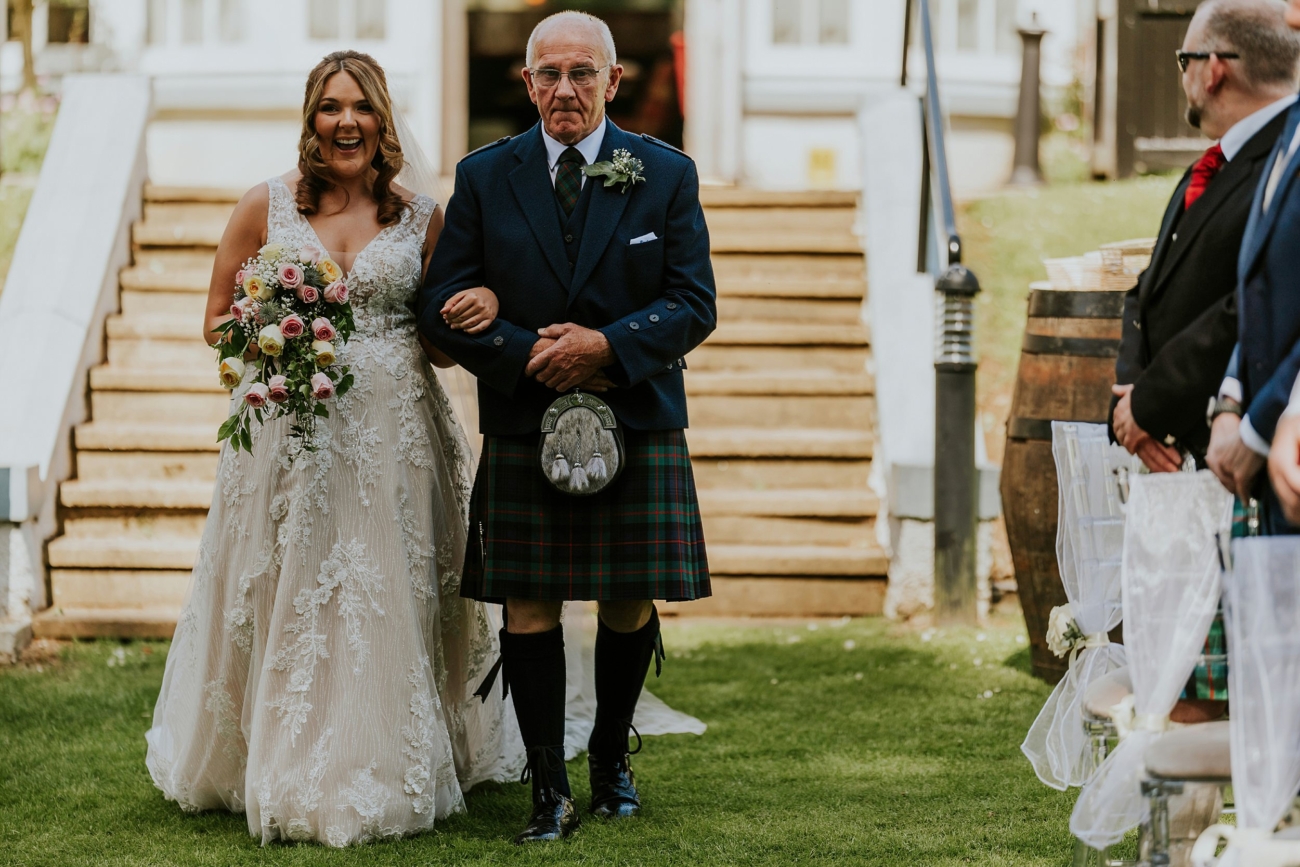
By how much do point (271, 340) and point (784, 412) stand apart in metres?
4.00

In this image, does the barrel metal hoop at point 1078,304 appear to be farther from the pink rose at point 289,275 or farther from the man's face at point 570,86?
the pink rose at point 289,275

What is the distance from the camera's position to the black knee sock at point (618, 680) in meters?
4.17

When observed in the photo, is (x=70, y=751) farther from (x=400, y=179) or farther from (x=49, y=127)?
(x=49, y=127)

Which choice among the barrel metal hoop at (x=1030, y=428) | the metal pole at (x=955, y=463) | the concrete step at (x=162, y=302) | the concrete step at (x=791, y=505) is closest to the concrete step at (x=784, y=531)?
the concrete step at (x=791, y=505)

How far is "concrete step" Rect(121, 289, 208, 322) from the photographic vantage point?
7.81 metres

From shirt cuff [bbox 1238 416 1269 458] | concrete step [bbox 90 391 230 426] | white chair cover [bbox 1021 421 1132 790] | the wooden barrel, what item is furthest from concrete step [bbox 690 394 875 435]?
shirt cuff [bbox 1238 416 1269 458]

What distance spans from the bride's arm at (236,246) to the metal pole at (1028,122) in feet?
25.1

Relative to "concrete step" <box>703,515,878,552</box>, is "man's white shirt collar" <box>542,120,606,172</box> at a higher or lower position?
higher

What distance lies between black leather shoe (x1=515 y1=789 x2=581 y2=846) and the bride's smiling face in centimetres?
174

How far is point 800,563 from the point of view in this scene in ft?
22.0

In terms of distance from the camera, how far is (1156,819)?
2668 mm

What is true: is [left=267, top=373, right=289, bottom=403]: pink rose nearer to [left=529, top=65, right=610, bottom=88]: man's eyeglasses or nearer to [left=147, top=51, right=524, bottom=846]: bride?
[left=147, top=51, right=524, bottom=846]: bride

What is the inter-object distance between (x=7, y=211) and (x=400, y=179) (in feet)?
19.2

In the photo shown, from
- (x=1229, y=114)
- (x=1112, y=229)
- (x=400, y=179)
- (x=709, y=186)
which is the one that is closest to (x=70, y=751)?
(x=400, y=179)
